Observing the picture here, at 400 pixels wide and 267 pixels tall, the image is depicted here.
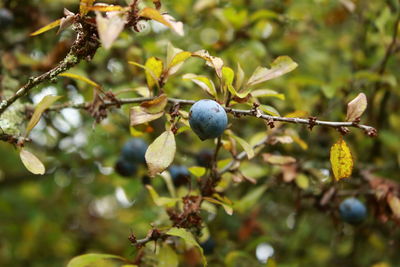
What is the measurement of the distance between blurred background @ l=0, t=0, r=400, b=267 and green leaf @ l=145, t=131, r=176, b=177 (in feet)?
2.01

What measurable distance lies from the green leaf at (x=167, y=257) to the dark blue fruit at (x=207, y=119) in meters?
0.48

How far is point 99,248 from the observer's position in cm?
332

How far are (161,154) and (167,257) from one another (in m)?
0.45

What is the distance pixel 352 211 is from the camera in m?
1.72

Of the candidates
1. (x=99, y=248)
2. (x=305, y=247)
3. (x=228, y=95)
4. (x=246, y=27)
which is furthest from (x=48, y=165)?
(x=228, y=95)

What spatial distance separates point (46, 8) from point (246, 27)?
1150 millimetres

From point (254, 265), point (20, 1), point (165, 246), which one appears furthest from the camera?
point (20, 1)

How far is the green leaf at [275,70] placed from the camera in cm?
130

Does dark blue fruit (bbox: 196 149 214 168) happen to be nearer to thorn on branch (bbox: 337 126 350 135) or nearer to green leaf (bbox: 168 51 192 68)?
green leaf (bbox: 168 51 192 68)

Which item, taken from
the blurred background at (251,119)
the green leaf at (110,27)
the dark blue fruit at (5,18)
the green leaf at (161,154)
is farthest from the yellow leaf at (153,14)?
the dark blue fruit at (5,18)

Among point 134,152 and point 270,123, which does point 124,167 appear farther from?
point 270,123

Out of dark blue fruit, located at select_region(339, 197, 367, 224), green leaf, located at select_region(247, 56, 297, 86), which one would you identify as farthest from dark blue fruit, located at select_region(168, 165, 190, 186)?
green leaf, located at select_region(247, 56, 297, 86)

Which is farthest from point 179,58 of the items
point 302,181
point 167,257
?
point 302,181

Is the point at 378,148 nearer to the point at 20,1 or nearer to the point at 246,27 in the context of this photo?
the point at 246,27
